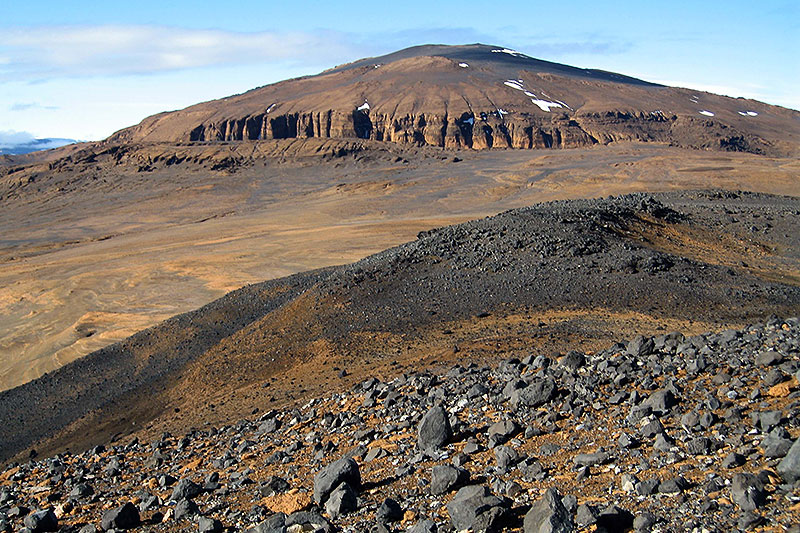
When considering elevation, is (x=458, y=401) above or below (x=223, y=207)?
above

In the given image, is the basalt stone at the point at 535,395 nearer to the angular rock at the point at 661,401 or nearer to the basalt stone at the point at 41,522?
the angular rock at the point at 661,401

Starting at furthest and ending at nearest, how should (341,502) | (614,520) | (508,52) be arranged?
(508,52) < (341,502) < (614,520)

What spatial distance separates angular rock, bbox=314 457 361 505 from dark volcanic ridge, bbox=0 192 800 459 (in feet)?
15.9

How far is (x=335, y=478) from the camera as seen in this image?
5.96 meters

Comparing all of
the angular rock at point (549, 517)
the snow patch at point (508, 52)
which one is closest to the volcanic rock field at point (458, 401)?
the angular rock at point (549, 517)

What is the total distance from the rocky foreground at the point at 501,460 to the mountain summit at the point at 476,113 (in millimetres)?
83137

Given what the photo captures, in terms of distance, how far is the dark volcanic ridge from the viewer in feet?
39.9

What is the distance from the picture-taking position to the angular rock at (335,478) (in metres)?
5.91

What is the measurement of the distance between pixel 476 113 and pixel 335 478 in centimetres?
9211

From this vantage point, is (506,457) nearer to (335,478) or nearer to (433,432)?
(433,432)

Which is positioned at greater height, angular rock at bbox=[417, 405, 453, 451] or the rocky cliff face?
the rocky cliff face

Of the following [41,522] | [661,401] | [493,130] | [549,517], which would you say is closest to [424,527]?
[549,517]

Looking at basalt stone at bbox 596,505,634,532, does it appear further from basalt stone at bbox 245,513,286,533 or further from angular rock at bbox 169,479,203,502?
angular rock at bbox 169,479,203,502

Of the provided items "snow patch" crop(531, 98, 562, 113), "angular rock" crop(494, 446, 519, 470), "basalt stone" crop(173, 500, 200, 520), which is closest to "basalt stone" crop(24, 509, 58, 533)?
"basalt stone" crop(173, 500, 200, 520)
